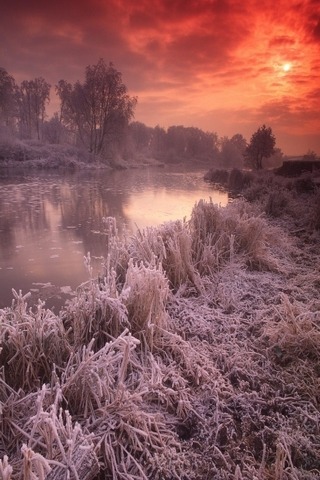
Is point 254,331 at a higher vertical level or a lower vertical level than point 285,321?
lower

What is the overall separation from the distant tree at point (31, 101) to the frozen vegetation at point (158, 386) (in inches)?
Result: 2141

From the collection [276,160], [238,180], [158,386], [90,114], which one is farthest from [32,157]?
[276,160]

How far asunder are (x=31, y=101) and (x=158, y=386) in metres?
60.8

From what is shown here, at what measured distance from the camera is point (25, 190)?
560 inches

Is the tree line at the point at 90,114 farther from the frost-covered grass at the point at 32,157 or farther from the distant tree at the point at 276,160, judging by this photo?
the distant tree at the point at 276,160

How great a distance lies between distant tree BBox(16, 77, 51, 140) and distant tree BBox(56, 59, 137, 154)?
9598 mm

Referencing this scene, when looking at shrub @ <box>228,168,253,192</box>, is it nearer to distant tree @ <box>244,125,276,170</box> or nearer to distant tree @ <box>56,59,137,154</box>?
distant tree @ <box>244,125,276,170</box>

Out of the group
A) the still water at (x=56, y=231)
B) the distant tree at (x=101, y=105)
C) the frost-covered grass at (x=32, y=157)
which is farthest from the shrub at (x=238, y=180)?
the distant tree at (x=101, y=105)

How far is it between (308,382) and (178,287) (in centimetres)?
205

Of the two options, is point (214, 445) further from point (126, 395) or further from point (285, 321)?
point (285, 321)

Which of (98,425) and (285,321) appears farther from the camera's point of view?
(285,321)

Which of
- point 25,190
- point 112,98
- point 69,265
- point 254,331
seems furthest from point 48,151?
point 254,331

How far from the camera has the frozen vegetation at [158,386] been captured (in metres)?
1.71

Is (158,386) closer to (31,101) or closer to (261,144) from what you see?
(261,144)
